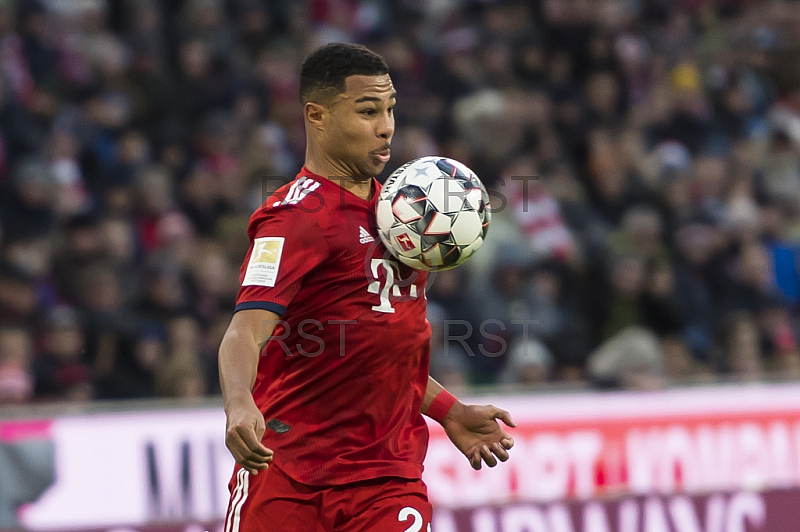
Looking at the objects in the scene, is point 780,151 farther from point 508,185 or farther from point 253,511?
point 253,511

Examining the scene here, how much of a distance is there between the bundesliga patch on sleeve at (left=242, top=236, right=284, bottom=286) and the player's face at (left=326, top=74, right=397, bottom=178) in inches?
17.9

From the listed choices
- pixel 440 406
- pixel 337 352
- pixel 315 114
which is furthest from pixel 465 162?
pixel 337 352

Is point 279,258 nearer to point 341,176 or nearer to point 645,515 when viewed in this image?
point 341,176

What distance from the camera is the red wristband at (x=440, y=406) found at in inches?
166

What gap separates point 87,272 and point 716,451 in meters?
4.46

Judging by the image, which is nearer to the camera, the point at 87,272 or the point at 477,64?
the point at 87,272

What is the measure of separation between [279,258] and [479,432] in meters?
1.01

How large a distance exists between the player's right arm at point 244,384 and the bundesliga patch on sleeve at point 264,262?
10cm

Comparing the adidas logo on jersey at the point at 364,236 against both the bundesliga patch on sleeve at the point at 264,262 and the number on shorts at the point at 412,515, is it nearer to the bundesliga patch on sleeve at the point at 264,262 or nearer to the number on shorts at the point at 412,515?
the bundesliga patch on sleeve at the point at 264,262

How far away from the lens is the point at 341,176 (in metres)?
3.99

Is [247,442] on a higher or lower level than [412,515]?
higher

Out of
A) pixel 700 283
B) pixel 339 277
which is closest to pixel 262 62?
pixel 700 283

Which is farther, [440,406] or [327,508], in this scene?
[440,406]

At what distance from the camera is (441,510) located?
274 inches
